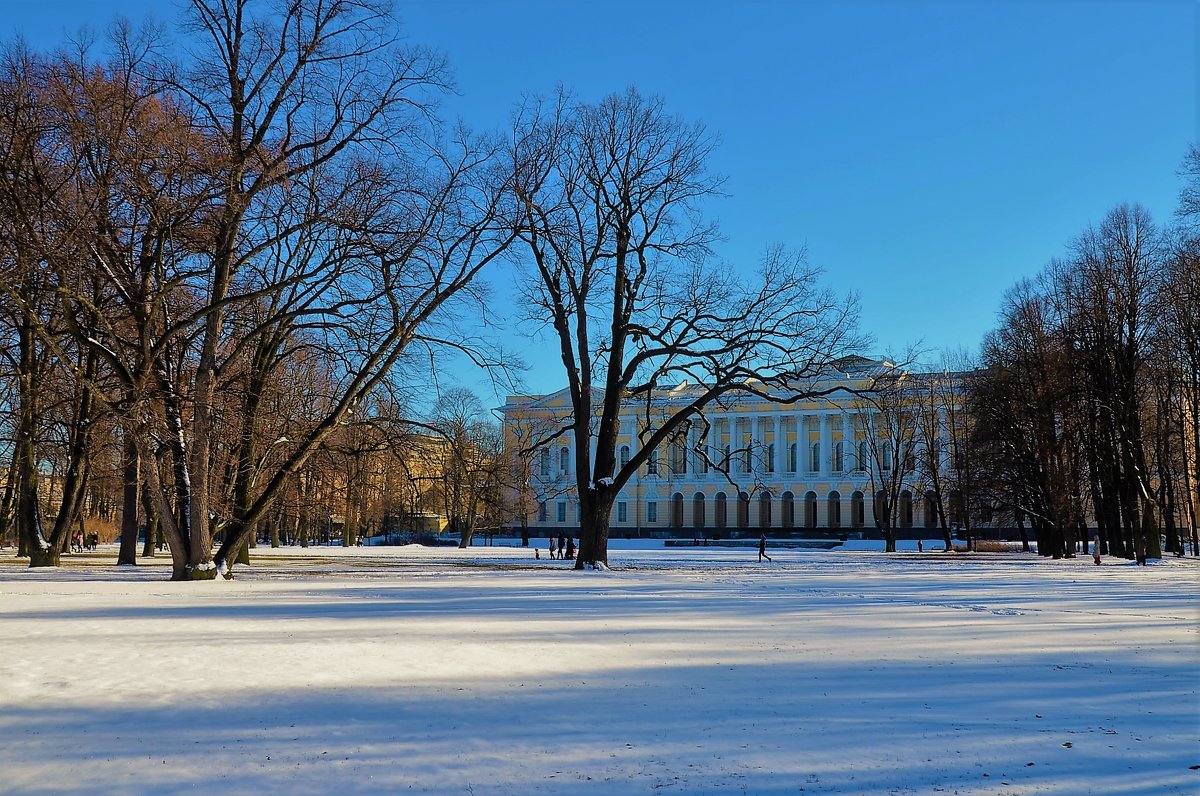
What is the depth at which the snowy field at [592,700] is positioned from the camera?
24.4ft

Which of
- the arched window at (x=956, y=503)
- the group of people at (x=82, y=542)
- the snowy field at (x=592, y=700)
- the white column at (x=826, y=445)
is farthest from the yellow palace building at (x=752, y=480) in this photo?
the snowy field at (x=592, y=700)

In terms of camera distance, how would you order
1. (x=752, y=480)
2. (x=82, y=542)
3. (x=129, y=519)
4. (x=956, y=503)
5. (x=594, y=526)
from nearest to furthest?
(x=594, y=526) < (x=129, y=519) < (x=956, y=503) < (x=82, y=542) < (x=752, y=480)

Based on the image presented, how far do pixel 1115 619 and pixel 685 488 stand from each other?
9761 cm

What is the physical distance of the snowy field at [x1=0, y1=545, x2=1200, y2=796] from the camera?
7430 mm

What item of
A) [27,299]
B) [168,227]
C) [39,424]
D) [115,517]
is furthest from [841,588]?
[115,517]

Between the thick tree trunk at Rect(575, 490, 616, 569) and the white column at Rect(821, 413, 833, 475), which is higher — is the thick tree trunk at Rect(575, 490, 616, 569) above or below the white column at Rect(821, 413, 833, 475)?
below

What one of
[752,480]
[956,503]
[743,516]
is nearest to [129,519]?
[956,503]

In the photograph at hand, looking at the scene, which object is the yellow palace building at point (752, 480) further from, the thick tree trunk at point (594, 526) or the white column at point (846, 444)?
the thick tree trunk at point (594, 526)

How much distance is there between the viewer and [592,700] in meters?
9.90

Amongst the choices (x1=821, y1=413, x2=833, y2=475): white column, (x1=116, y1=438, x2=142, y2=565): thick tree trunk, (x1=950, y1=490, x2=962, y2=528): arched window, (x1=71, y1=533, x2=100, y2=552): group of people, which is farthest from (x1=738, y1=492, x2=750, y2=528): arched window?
(x1=116, y1=438, x2=142, y2=565): thick tree trunk

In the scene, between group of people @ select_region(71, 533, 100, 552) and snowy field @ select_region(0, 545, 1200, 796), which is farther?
group of people @ select_region(71, 533, 100, 552)

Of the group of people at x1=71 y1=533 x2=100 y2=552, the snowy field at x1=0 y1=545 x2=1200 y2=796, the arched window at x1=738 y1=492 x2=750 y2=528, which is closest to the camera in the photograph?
the snowy field at x1=0 y1=545 x2=1200 y2=796

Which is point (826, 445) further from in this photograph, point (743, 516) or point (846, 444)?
point (743, 516)

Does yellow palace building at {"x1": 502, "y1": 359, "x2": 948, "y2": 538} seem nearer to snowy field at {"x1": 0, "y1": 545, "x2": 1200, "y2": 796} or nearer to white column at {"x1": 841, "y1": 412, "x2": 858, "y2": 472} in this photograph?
white column at {"x1": 841, "y1": 412, "x2": 858, "y2": 472}
